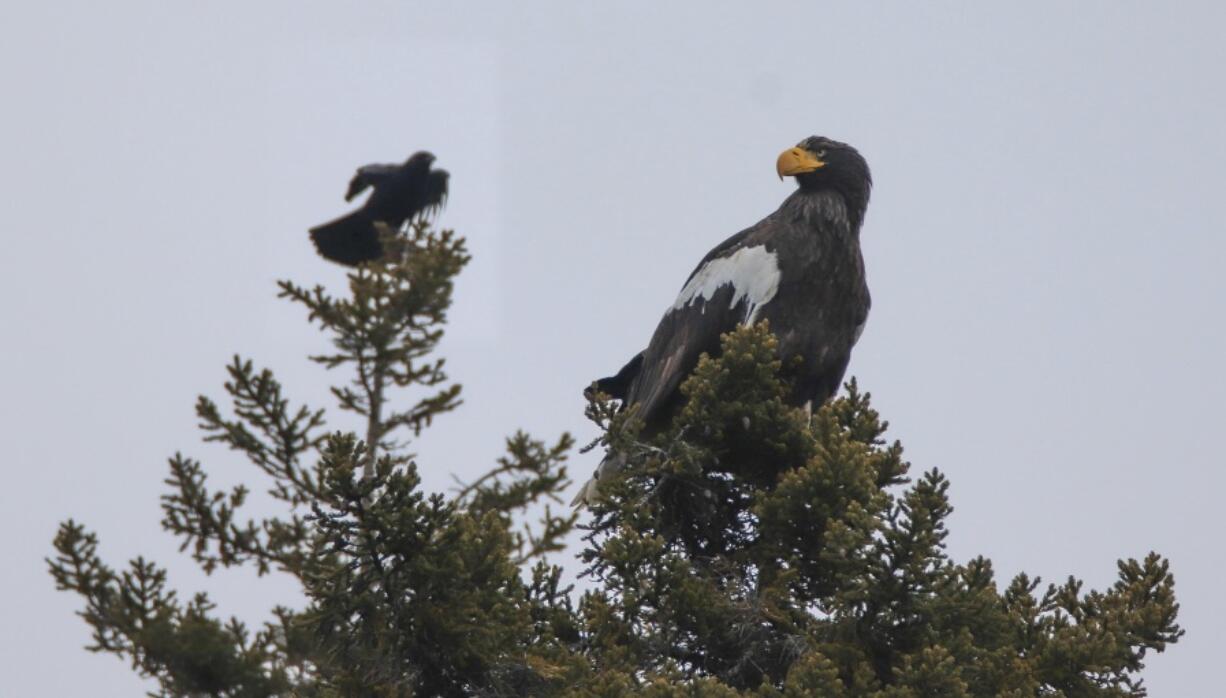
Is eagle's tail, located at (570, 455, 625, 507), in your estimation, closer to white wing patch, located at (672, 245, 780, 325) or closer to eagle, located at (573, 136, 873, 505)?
eagle, located at (573, 136, 873, 505)

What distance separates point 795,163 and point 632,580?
4.47m

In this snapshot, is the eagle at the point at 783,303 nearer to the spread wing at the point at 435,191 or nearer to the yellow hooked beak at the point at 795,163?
the yellow hooked beak at the point at 795,163

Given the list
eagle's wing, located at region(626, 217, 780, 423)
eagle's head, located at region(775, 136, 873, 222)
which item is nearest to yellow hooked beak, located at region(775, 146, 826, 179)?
eagle's head, located at region(775, 136, 873, 222)

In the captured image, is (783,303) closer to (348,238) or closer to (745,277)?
(745,277)

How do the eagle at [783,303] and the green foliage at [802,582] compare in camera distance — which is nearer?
the green foliage at [802,582]

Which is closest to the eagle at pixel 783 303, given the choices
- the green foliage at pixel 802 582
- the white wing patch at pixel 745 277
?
the white wing patch at pixel 745 277

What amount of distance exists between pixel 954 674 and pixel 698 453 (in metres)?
1.83

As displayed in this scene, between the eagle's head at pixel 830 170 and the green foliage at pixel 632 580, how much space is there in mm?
3065

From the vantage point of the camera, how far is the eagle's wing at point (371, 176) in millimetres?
9727

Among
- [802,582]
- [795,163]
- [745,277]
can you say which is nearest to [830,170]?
[795,163]

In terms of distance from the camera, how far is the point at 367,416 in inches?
287

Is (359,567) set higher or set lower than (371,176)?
lower

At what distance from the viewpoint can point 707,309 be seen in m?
10.2

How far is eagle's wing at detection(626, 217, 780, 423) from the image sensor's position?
9.90 metres
